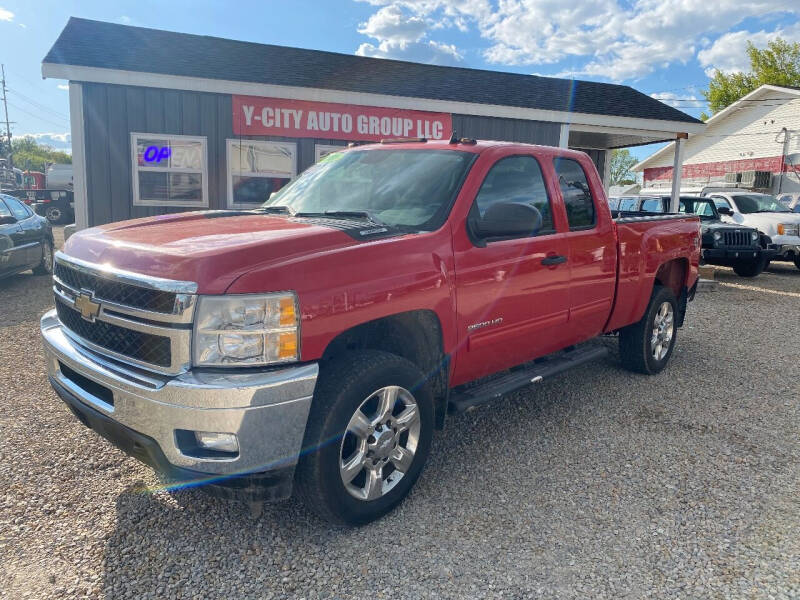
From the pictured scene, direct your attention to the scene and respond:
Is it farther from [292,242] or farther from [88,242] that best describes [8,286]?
[292,242]

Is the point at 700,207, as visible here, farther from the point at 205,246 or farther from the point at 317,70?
the point at 205,246

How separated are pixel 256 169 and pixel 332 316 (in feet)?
27.5

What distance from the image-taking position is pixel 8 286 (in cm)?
959

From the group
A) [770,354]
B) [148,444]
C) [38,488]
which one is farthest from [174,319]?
[770,354]

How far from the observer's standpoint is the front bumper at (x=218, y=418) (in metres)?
2.36

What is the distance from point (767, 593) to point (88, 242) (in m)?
3.58

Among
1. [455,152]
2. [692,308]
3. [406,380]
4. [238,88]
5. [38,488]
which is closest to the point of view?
[406,380]

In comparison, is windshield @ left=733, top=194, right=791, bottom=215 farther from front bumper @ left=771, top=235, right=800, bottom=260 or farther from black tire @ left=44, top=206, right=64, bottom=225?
black tire @ left=44, top=206, right=64, bottom=225

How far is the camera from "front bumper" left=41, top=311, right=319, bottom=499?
2.36 m

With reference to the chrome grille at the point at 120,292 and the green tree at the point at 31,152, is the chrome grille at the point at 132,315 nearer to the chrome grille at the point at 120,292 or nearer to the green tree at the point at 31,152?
the chrome grille at the point at 120,292

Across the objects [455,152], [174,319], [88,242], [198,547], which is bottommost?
[198,547]

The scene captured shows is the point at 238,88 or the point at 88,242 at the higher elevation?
the point at 238,88

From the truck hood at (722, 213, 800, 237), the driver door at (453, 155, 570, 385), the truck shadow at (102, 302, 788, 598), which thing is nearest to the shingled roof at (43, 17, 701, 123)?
the truck hood at (722, 213, 800, 237)

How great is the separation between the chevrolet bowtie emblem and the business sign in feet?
25.4
